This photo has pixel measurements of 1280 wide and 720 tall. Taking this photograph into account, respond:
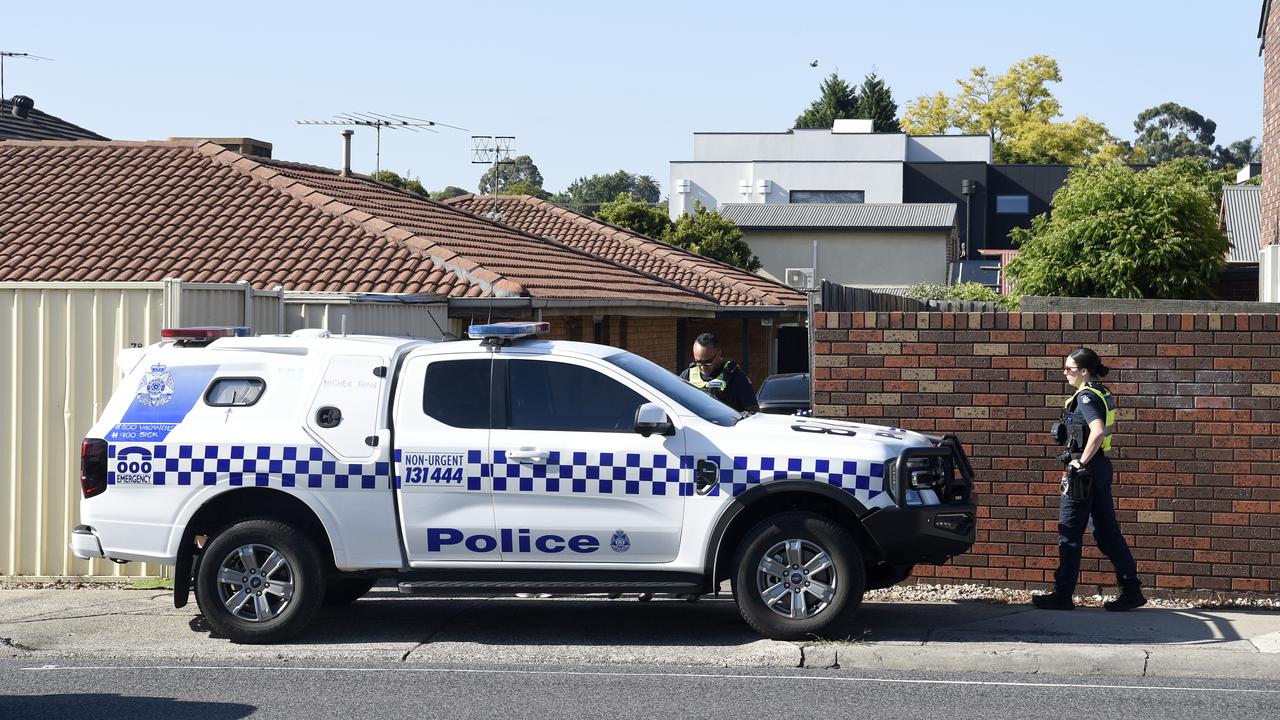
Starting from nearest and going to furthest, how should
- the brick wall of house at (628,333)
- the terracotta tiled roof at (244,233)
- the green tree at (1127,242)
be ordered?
1. the terracotta tiled roof at (244,233)
2. the brick wall of house at (628,333)
3. the green tree at (1127,242)

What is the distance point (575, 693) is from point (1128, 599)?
385cm

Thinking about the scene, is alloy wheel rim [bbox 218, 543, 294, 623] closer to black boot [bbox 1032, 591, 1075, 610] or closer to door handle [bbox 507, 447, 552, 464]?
door handle [bbox 507, 447, 552, 464]

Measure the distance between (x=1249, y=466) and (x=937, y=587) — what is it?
2202 mm

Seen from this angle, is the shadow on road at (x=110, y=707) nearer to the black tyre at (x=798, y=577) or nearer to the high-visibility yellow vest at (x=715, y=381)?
the black tyre at (x=798, y=577)

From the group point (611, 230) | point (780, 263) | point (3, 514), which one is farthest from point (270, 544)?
point (780, 263)

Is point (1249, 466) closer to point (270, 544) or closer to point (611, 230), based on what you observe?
point (270, 544)

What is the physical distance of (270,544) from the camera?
8375mm

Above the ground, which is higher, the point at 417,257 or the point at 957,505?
the point at 417,257

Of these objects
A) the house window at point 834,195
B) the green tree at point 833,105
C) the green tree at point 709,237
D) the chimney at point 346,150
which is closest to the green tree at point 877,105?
the green tree at point 833,105

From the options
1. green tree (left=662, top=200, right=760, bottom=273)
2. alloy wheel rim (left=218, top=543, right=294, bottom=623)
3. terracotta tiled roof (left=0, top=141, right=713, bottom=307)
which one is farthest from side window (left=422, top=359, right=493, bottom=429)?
green tree (left=662, top=200, right=760, bottom=273)

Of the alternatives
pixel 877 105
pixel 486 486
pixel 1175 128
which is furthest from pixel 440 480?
pixel 1175 128

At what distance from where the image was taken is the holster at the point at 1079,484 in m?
8.91

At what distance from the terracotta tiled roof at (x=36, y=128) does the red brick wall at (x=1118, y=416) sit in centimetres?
1876

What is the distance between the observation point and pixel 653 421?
318 inches
